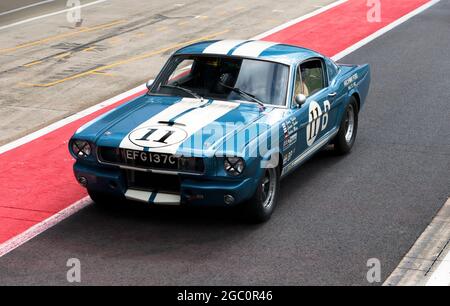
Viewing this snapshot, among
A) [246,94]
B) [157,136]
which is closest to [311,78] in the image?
[246,94]

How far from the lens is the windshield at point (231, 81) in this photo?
9.69 m

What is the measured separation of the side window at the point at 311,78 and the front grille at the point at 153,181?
2.08m

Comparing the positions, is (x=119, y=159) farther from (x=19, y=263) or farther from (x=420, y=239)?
(x=420, y=239)

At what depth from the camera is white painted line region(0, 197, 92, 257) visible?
27.8ft

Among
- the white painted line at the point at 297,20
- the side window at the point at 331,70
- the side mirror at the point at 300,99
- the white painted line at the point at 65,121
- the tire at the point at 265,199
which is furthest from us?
the white painted line at the point at 297,20

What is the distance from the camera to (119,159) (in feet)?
28.3

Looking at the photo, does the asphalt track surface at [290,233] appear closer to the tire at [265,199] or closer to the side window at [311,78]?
the tire at [265,199]

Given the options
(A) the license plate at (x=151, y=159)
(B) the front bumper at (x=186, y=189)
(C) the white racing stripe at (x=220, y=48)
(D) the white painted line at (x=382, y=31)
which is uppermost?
(C) the white racing stripe at (x=220, y=48)

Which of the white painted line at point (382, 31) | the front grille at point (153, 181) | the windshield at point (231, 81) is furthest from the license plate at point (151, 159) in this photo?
the white painted line at point (382, 31)

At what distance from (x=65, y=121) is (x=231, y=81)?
14.4 ft

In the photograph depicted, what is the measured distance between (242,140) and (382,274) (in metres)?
1.85

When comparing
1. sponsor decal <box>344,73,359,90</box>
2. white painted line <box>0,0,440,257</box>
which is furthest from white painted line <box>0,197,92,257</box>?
sponsor decal <box>344,73,359,90</box>
